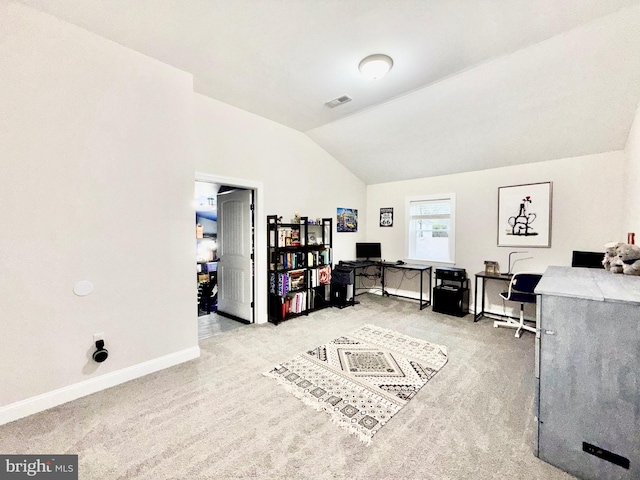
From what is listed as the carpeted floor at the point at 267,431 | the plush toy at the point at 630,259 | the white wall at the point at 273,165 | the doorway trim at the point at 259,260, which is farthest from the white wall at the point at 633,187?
the doorway trim at the point at 259,260

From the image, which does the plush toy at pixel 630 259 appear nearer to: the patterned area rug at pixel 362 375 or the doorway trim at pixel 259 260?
the patterned area rug at pixel 362 375

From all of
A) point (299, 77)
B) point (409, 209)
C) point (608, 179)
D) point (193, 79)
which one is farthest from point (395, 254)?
point (193, 79)

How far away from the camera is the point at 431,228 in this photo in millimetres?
5203

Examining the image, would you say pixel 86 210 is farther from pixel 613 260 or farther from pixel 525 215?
pixel 525 215

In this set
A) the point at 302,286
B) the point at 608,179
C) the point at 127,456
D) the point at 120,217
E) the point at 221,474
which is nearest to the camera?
the point at 221,474

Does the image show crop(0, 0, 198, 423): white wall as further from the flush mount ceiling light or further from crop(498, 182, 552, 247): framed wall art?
crop(498, 182, 552, 247): framed wall art

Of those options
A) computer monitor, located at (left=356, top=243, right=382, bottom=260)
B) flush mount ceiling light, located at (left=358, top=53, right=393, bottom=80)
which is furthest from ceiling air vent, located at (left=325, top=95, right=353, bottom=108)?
computer monitor, located at (left=356, top=243, right=382, bottom=260)

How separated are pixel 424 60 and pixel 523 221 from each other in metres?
2.95

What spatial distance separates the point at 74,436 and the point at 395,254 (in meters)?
5.12

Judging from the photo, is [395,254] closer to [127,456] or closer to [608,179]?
[608,179]

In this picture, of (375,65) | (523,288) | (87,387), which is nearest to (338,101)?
(375,65)

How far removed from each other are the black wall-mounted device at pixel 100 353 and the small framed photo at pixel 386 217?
16.1 feet

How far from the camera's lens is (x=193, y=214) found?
2.96 metres

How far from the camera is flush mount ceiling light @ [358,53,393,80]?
8.31 ft
